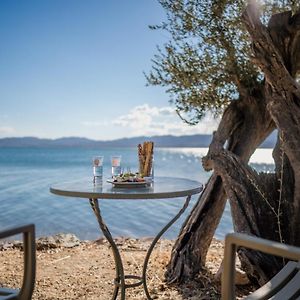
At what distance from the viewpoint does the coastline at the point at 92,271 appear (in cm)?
332

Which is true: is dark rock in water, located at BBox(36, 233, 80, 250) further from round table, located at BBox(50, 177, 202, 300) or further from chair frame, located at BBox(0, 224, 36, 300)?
chair frame, located at BBox(0, 224, 36, 300)

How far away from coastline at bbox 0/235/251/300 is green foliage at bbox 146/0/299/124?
152 cm

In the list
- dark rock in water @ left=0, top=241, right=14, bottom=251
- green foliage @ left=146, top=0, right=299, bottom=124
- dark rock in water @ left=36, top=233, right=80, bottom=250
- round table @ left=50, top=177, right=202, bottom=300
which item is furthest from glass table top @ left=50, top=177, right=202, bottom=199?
dark rock in water @ left=0, top=241, right=14, bottom=251

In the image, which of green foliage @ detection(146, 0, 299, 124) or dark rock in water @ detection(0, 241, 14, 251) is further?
dark rock in water @ detection(0, 241, 14, 251)

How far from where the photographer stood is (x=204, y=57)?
3889 mm

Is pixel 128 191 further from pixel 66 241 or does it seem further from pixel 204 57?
pixel 66 241

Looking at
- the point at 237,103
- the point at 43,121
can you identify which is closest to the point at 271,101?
the point at 237,103

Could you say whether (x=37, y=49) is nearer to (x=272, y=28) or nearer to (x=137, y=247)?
(x=137, y=247)

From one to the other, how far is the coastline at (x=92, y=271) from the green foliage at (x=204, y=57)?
1.52m

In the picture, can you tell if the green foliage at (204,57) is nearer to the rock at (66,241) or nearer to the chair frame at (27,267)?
the rock at (66,241)

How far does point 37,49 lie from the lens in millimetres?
15547

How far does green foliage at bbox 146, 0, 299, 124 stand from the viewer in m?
3.70

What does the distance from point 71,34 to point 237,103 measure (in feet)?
36.1

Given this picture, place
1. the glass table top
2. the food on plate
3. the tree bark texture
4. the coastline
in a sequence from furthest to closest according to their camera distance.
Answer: the tree bark texture, the coastline, the food on plate, the glass table top
